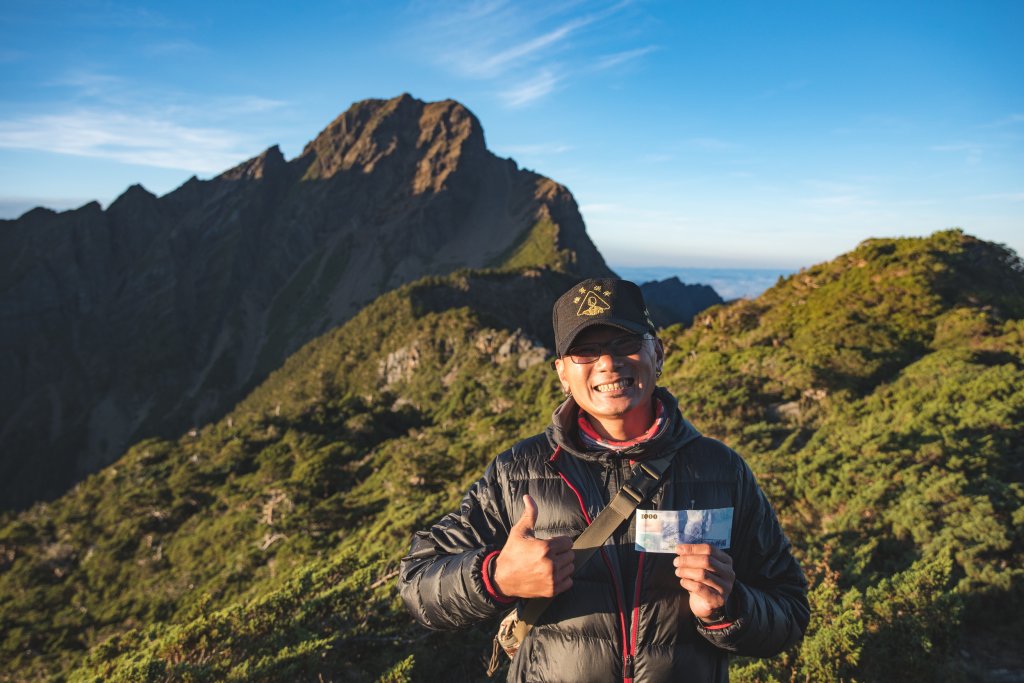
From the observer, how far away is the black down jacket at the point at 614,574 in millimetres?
2188

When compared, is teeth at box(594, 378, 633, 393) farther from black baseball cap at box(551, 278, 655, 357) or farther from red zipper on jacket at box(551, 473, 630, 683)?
red zipper on jacket at box(551, 473, 630, 683)

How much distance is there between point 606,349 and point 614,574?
1.00 m

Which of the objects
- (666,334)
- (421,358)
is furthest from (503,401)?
(421,358)

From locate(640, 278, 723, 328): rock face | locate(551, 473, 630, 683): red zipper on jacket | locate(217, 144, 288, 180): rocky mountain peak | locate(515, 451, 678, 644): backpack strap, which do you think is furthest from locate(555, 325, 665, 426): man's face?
locate(217, 144, 288, 180): rocky mountain peak

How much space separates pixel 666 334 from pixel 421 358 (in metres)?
36.5

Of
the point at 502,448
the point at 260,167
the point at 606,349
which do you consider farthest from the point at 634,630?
the point at 260,167

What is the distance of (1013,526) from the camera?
6.71m

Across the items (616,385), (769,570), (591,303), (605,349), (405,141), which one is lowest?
(769,570)

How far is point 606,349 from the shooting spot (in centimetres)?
246

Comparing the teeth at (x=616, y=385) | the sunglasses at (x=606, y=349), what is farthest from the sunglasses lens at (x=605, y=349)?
the teeth at (x=616, y=385)

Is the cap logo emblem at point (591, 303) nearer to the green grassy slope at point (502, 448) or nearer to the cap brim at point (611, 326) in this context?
the cap brim at point (611, 326)

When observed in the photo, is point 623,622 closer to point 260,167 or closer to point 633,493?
point 633,493

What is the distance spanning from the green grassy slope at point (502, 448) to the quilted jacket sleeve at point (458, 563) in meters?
3.24

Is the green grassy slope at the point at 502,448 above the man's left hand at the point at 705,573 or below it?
below
